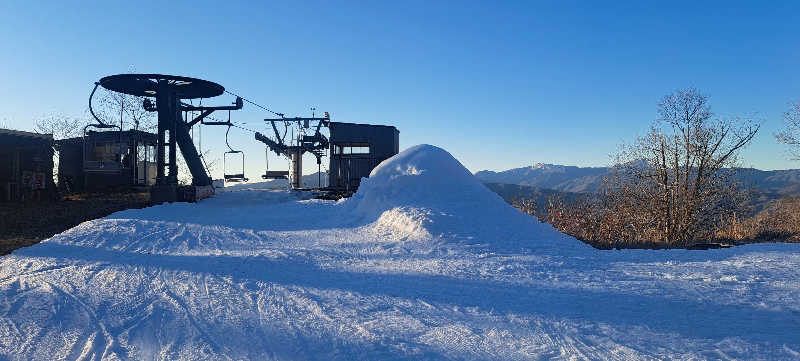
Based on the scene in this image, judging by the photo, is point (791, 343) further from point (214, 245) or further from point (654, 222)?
point (654, 222)

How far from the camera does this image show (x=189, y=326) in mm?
4914

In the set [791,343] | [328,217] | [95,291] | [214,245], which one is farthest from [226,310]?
[328,217]

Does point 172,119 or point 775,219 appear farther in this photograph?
point 775,219

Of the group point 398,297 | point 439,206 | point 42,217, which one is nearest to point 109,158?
point 42,217

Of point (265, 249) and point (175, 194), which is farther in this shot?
point (175, 194)

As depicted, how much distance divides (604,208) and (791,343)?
17.6 meters

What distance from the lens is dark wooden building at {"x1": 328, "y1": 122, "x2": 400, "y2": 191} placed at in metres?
23.4

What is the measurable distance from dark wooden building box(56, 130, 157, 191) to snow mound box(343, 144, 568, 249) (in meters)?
15.5

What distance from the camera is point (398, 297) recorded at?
18.9ft

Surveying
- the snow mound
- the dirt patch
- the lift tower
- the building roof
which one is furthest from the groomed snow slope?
the building roof

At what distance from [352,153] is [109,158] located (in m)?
13.2

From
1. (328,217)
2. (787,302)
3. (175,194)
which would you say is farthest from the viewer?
(175,194)

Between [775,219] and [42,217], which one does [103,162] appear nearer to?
[42,217]

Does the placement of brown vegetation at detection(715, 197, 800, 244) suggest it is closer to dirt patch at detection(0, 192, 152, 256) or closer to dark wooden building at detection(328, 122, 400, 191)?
dark wooden building at detection(328, 122, 400, 191)
